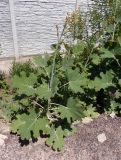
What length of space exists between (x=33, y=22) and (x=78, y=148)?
104 inches

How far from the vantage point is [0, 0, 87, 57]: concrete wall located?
5547 mm

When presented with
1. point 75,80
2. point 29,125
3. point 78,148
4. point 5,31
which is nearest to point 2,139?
point 29,125

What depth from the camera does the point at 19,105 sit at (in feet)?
14.2

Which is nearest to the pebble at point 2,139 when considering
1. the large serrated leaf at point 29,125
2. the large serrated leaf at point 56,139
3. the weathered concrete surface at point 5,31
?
the large serrated leaf at point 29,125

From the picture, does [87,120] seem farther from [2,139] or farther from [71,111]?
[2,139]

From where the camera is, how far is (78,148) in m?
4.05

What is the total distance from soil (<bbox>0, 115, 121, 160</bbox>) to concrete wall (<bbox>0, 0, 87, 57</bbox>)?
200 cm

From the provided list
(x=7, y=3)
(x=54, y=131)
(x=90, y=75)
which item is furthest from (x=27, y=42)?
(x=54, y=131)

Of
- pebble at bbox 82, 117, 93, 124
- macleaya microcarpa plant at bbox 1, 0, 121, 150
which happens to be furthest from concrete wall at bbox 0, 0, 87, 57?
pebble at bbox 82, 117, 93, 124

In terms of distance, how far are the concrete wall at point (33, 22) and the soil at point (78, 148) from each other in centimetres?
200

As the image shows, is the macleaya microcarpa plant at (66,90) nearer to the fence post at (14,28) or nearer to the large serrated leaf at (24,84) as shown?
the large serrated leaf at (24,84)

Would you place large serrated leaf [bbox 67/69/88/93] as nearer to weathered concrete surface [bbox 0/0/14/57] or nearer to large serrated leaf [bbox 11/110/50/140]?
large serrated leaf [bbox 11/110/50/140]

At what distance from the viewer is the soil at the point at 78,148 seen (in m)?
3.93

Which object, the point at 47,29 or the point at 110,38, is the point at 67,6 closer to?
the point at 47,29
